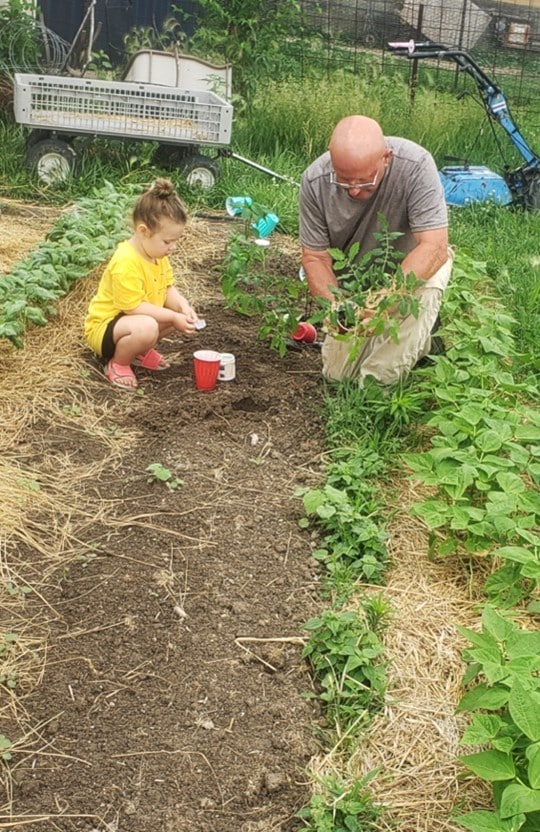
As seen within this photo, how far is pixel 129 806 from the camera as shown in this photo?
2357 millimetres

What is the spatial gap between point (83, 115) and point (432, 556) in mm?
4729

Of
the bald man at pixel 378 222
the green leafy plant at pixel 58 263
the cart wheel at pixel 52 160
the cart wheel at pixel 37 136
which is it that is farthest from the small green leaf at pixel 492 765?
the cart wheel at pixel 37 136

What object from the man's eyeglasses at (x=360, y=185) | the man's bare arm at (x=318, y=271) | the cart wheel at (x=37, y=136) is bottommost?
the cart wheel at (x=37, y=136)

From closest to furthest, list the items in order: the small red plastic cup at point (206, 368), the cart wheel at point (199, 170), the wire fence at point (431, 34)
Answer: the small red plastic cup at point (206, 368) < the cart wheel at point (199, 170) < the wire fence at point (431, 34)

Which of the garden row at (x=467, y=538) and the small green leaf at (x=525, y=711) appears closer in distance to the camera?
the small green leaf at (x=525, y=711)

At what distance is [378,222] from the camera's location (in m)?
4.20

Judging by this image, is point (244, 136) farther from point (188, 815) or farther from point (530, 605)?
point (188, 815)

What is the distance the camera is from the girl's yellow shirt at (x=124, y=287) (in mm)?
4215

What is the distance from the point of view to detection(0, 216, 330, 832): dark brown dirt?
240 centimetres

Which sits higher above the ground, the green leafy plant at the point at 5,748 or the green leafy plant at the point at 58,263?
the green leafy plant at the point at 58,263

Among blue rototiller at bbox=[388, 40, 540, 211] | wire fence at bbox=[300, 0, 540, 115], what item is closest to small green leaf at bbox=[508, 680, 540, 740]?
blue rototiller at bbox=[388, 40, 540, 211]

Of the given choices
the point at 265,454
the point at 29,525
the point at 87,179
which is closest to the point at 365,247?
the point at 265,454

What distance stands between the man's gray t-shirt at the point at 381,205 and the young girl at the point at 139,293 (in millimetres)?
553

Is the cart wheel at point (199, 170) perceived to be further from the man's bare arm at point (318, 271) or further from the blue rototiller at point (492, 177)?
the man's bare arm at point (318, 271)
